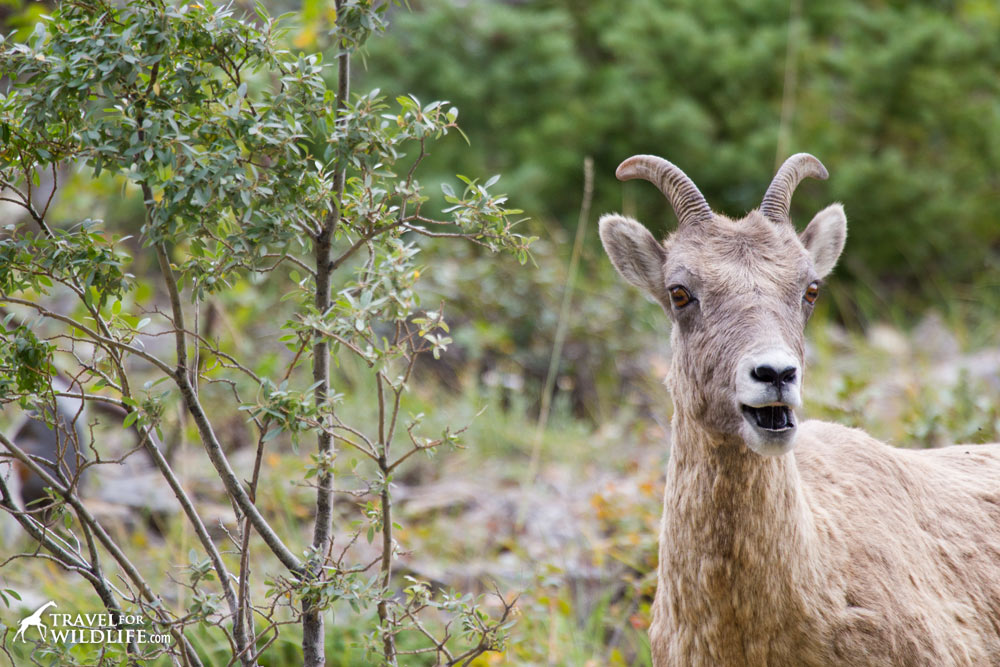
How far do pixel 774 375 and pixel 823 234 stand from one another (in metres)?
1.30

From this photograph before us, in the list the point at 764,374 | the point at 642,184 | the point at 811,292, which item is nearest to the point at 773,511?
the point at 764,374

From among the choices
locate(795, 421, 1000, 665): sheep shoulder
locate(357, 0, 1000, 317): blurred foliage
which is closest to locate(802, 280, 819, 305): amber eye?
locate(795, 421, 1000, 665): sheep shoulder

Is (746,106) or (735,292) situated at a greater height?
(746,106)

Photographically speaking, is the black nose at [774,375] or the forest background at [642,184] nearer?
the black nose at [774,375]

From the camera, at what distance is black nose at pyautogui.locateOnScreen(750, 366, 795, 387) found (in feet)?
9.95

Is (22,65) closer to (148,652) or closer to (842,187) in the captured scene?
(148,652)

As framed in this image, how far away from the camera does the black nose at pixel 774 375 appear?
3.03m

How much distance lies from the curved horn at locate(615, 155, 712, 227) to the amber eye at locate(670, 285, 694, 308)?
30 centimetres

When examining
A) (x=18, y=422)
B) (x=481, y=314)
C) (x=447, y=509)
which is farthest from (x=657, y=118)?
(x=18, y=422)

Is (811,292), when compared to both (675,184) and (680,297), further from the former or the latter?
(675,184)

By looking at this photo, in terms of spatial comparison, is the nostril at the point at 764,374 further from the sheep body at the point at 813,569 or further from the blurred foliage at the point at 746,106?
the blurred foliage at the point at 746,106

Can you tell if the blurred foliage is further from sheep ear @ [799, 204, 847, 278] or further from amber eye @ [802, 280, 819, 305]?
amber eye @ [802, 280, 819, 305]

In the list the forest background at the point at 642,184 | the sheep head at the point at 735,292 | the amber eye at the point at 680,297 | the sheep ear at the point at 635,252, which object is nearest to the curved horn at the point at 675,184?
the sheep head at the point at 735,292

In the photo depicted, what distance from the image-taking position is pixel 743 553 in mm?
3332
